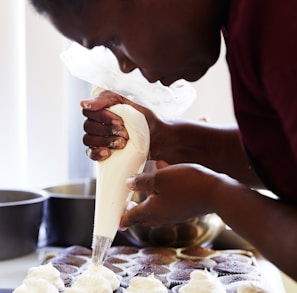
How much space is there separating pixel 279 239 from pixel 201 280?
286 mm

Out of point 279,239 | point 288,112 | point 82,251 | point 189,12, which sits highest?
point 189,12

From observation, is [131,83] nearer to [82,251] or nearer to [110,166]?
[110,166]

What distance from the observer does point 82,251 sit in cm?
108

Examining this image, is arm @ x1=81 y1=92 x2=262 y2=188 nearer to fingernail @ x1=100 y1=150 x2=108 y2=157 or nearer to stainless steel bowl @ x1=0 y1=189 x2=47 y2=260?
fingernail @ x1=100 y1=150 x2=108 y2=157

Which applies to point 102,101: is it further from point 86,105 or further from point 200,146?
point 200,146

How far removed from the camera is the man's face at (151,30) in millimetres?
651

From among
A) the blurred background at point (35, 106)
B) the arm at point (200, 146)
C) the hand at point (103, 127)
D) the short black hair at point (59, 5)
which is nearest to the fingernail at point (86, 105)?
the hand at point (103, 127)

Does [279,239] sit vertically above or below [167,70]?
below

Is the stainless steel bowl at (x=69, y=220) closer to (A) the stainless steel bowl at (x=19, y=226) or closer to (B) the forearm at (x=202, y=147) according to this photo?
(A) the stainless steel bowl at (x=19, y=226)

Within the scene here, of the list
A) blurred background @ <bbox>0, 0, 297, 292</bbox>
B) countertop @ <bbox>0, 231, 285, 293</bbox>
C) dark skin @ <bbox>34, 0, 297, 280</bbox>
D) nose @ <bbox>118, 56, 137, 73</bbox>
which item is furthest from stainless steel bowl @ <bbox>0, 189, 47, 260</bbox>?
nose @ <bbox>118, 56, 137, 73</bbox>

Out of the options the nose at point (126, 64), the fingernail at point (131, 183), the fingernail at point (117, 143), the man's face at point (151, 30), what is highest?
the man's face at point (151, 30)

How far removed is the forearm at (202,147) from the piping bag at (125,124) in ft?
0.20

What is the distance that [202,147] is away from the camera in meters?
0.99

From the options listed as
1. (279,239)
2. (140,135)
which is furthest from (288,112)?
(140,135)
